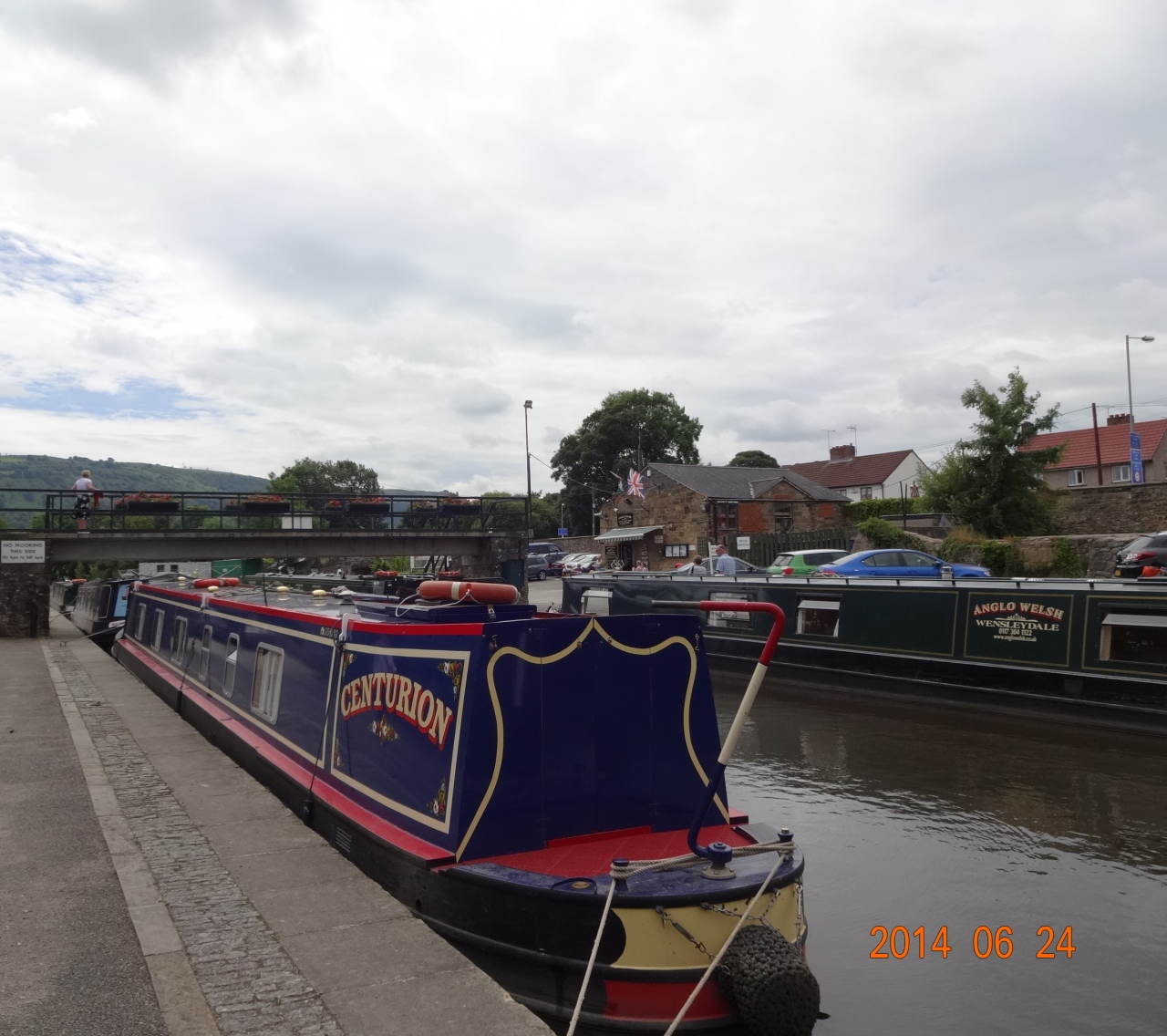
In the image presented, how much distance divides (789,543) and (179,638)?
82.3 feet

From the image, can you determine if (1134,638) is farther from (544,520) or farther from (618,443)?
(544,520)

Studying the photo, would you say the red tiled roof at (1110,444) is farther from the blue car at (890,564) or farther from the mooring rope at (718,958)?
the mooring rope at (718,958)

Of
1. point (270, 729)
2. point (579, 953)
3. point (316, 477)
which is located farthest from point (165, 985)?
point (316, 477)

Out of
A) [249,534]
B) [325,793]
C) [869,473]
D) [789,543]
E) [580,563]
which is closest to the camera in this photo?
[325,793]

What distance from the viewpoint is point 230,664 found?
9.17 m

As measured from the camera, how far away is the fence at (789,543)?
33.2 metres

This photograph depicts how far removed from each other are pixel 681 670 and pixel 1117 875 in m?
3.83

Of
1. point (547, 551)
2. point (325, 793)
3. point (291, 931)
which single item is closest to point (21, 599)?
point (325, 793)

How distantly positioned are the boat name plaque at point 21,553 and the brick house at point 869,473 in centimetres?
4981

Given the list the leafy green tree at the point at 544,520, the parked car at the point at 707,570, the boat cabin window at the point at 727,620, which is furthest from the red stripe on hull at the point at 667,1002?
the leafy green tree at the point at 544,520

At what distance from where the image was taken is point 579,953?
13.5ft

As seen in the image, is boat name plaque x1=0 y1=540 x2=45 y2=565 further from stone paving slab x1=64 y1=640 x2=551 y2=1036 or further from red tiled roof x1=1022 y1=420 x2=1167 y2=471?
red tiled roof x1=1022 y1=420 x2=1167 y2=471

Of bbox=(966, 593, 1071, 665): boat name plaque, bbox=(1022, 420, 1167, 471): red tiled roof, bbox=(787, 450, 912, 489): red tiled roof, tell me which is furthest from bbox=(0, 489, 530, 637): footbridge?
bbox=(787, 450, 912, 489): red tiled roof
